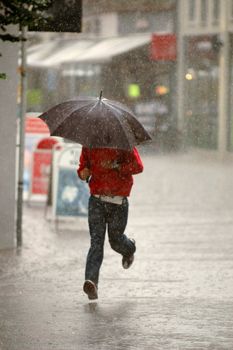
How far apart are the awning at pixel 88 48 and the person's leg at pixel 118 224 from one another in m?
29.8

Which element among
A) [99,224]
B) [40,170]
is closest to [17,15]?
[99,224]

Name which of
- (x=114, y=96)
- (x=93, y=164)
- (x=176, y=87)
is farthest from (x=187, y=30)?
(x=93, y=164)

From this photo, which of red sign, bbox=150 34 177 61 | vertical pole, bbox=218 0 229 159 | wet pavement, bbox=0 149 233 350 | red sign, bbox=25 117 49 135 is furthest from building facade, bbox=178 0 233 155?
wet pavement, bbox=0 149 233 350

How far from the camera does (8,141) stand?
45.0 ft

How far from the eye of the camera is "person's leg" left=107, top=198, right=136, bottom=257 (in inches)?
411

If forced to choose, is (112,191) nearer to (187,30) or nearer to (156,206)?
(156,206)

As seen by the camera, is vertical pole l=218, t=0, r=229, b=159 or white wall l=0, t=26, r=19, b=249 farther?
vertical pole l=218, t=0, r=229, b=159

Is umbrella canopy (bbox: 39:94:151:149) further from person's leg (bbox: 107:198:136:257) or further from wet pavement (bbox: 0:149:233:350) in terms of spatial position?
wet pavement (bbox: 0:149:233:350)

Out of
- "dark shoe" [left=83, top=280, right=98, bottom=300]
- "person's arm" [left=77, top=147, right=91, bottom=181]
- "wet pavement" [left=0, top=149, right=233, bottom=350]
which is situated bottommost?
"wet pavement" [left=0, top=149, right=233, bottom=350]

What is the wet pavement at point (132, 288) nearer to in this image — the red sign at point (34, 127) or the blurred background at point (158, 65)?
the red sign at point (34, 127)

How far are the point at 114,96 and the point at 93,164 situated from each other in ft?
127

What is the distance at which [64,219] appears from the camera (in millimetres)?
17031

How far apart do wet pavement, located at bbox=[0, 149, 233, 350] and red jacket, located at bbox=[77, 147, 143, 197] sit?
986mm

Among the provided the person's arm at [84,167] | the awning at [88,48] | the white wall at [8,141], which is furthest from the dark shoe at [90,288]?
the awning at [88,48]
